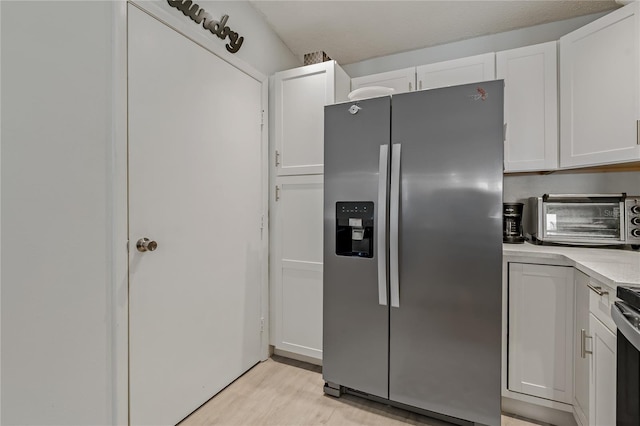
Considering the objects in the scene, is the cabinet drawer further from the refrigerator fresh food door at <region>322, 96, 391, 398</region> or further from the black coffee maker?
the refrigerator fresh food door at <region>322, 96, 391, 398</region>

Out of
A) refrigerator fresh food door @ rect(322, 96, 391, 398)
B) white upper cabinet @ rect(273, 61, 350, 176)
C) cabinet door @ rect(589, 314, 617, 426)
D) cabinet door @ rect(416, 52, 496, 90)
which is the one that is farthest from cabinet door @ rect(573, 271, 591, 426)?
white upper cabinet @ rect(273, 61, 350, 176)

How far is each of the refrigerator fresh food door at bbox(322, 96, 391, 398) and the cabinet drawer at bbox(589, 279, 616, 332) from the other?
91 cm

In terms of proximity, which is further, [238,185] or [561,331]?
[238,185]

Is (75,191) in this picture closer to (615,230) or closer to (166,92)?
(166,92)

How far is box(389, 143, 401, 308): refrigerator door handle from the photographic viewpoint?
1.66 meters

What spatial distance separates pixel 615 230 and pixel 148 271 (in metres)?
2.71

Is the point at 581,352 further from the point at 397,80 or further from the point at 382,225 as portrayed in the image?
the point at 397,80

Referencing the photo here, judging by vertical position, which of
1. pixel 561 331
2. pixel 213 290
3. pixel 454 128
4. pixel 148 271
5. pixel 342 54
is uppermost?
pixel 342 54

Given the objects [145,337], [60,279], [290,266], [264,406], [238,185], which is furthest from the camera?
[290,266]

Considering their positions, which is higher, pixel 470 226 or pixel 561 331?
pixel 470 226

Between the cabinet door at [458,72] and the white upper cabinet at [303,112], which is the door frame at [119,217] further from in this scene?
the cabinet door at [458,72]

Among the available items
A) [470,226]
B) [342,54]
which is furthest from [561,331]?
[342,54]

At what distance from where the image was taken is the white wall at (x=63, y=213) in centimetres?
103

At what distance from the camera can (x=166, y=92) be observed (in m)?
1.53
